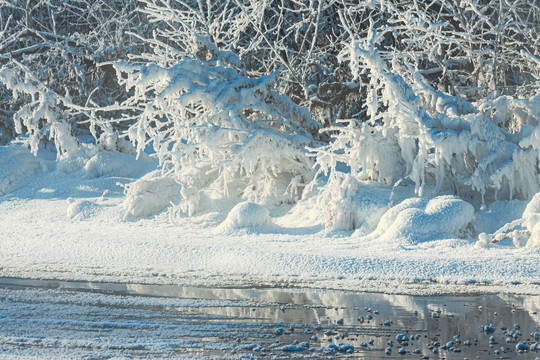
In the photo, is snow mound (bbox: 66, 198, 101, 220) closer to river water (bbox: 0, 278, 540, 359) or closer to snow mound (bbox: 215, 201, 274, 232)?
snow mound (bbox: 215, 201, 274, 232)

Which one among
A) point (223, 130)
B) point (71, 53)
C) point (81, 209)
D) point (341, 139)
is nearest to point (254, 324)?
point (341, 139)

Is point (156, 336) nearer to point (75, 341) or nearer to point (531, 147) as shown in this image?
point (75, 341)

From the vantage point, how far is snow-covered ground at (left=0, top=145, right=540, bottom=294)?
926 cm

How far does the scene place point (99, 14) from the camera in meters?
22.8

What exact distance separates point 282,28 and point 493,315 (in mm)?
12405

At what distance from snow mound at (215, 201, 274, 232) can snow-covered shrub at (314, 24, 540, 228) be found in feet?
3.98

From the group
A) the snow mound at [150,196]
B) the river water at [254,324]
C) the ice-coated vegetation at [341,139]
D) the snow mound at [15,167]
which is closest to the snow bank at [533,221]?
the ice-coated vegetation at [341,139]

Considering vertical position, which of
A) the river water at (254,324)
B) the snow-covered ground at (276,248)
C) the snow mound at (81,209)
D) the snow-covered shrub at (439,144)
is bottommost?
the river water at (254,324)

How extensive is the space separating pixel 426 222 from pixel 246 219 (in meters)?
2.90

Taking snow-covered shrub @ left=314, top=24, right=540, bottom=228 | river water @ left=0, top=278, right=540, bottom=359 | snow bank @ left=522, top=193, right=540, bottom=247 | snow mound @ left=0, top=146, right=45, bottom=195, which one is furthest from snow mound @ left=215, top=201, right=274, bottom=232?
snow mound @ left=0, top=146, right=45, bottom=195

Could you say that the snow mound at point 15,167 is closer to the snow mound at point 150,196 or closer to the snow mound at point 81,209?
the snow mound at point 81,209

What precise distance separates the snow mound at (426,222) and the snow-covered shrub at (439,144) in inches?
34.2

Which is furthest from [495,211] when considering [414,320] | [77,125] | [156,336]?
[77,125]

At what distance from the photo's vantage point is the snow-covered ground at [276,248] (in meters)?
9.26
